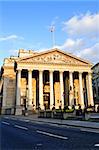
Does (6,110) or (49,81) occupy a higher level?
(49,81)

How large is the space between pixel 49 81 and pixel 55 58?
296 inches

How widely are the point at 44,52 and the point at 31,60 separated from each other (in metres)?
4.98

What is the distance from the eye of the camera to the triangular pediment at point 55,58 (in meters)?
73.4

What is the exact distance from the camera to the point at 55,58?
75125 mm

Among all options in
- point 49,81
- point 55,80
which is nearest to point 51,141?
point 49,81

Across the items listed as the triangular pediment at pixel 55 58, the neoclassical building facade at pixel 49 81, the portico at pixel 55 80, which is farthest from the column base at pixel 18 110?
the triangular pediment at pixel 55 58

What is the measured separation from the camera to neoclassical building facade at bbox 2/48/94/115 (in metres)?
71.2

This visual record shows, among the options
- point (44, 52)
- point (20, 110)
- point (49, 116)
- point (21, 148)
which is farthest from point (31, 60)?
point (21, 148)

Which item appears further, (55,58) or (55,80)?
(55,80)

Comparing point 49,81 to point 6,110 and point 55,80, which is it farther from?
point 6,110

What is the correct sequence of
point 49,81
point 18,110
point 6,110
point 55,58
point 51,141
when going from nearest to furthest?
point 51,141 → point 18,110 → point 55,58 → point 49,81 → point 6,110

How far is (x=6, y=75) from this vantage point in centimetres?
8750

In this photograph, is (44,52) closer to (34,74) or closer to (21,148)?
(34,74)

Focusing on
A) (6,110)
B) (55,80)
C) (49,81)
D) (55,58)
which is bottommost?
(6,110)
